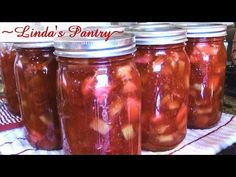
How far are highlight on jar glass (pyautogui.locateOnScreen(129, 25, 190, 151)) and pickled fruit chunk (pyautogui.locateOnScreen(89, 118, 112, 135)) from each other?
0.40 feet

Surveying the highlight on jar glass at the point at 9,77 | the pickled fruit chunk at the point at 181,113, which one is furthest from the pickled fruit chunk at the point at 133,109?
the highlight on jar glass at the point at 9,77

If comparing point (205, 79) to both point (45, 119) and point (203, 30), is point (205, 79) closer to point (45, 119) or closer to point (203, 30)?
point (203, 30)

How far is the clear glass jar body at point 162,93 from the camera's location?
576mm

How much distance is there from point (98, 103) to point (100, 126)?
4cm

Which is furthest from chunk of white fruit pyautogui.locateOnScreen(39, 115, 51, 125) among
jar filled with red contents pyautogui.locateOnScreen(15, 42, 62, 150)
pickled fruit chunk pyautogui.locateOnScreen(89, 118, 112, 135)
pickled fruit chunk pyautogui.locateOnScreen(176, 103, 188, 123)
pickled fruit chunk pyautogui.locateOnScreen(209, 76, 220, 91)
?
pickled fruit chunk pyautogui.locateOnScreen(209, 76, 220, 91)

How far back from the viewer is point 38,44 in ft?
1.89

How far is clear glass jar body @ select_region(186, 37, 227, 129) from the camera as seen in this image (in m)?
0.67

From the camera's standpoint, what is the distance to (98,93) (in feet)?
1.59

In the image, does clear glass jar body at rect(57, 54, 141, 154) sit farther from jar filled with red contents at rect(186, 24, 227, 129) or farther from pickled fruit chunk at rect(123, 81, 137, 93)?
jar filled with red contents at rect(186, 24, 227, 129)

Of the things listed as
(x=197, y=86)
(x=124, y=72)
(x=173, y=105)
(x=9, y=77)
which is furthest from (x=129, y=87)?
(x=9, y=77)

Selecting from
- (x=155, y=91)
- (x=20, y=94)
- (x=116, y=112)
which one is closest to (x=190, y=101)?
(x=155, y=91)

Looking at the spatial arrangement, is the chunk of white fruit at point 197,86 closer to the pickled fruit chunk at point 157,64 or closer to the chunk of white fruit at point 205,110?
the chunk of white fruit at point 205,110

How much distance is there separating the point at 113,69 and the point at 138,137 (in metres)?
0.14

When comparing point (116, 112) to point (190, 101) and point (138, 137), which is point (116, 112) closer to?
point (138, 137)
